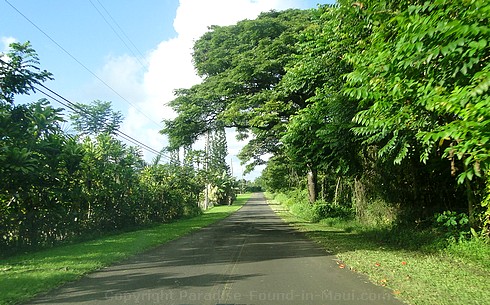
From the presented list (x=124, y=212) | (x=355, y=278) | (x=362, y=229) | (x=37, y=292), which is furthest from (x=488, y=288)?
(x=124, y=212)

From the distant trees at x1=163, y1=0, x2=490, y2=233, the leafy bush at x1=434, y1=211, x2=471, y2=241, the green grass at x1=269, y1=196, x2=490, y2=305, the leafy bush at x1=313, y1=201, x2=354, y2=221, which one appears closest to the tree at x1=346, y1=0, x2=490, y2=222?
the distant trees at x1=163, y1=0, x2=490, y2=233

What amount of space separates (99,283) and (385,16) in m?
7.28

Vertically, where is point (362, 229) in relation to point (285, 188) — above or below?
below

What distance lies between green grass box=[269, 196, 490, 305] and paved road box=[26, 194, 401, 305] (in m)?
0.48

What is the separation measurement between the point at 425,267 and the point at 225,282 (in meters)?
4.56

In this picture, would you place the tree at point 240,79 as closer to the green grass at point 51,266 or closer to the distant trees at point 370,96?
the distant trees at point 370,96

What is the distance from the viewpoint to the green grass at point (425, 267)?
6.41 meters

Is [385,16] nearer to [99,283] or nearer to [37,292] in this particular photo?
[99,283]

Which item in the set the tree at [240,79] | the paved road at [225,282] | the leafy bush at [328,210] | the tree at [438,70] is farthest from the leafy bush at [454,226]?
the leafy bush at [328,210]

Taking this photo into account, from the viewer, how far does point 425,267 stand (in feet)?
28.5

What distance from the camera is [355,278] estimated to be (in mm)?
7824

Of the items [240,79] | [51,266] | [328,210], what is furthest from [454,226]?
[328,210]

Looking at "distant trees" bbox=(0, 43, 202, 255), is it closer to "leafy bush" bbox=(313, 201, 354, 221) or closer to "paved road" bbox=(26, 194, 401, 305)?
"paved road" bbox=(26, 194, 401, 305)

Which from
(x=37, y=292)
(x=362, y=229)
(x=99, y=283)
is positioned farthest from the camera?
(x=362, y=229)
